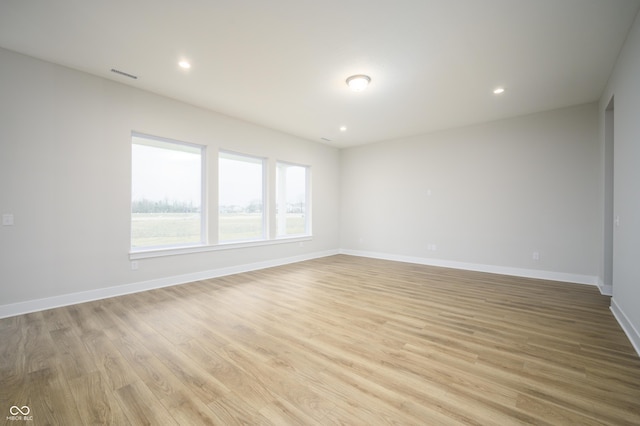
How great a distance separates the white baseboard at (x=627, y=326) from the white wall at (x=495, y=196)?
71.7 inches

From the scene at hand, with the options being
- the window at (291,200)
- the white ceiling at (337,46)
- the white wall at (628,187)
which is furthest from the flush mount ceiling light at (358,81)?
the window at (291,200)

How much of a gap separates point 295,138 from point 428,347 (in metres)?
5.29

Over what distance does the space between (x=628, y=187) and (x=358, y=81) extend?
3041mm

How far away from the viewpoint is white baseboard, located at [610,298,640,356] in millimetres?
2225

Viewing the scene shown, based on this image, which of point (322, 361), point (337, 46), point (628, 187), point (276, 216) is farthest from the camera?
point (276, 216)

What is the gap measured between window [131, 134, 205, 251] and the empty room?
5cm

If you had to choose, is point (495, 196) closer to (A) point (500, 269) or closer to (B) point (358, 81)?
(A) point (500, 269)

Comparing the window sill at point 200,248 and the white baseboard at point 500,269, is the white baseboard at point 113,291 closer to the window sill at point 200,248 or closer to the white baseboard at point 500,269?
the window sill at point 200,248

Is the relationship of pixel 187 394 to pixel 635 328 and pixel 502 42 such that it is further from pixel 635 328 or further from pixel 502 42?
pixel 502 42

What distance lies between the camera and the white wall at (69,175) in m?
3.00

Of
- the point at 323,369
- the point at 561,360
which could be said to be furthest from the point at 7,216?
the point at 561,360

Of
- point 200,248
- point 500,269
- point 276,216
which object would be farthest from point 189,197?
point 500,269

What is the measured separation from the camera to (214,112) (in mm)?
4812

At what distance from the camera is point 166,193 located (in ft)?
14.3
